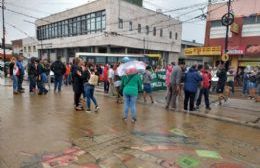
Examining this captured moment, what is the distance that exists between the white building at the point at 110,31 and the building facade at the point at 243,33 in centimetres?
997

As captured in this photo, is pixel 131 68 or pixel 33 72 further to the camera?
pixel 33 72

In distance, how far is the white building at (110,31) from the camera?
34.7 metres

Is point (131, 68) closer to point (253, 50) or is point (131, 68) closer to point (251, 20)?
point (253, 50)

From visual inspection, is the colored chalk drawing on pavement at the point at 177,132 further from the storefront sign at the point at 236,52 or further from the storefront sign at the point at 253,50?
the storefront sign at the point at 236,52

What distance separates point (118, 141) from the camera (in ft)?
18.1

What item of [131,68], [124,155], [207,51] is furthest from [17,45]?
[124,155]

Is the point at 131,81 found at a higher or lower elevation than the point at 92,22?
lower

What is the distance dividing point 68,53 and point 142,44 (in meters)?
13.8

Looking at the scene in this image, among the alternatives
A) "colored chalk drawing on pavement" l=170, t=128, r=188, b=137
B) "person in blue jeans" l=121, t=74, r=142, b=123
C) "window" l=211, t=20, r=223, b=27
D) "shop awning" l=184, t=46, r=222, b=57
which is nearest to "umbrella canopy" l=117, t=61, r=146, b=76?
"person in blue jeans" l=121, t=74, r=142, b=123

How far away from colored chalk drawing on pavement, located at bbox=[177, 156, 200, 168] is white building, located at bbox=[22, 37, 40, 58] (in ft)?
172

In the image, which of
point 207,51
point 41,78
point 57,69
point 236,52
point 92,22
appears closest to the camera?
point 41,78

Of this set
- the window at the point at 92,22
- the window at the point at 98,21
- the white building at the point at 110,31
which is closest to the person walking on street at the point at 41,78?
the white building at the point at 110,31

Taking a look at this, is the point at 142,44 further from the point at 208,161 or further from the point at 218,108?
the point at 208,161

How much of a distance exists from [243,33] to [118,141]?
20.6 meters
